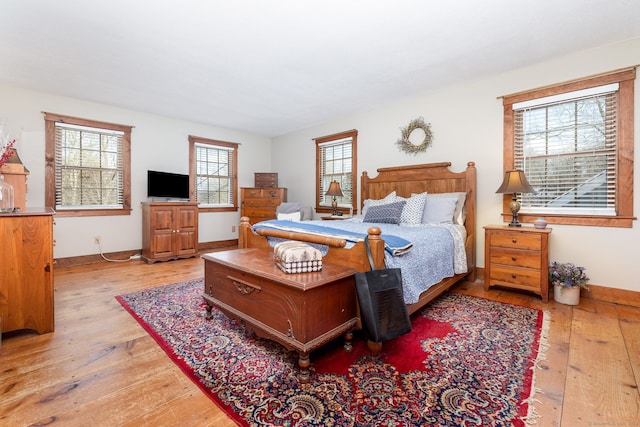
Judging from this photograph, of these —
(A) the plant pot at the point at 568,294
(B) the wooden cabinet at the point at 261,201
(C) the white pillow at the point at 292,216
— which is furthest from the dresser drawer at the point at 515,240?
(B) the wooden cabinet at the point at 261,201

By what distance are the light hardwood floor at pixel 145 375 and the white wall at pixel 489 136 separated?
524mm

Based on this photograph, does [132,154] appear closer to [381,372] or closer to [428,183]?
[428,183]

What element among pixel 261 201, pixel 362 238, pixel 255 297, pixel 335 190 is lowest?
pixel 255 297

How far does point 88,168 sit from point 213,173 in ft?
6.39

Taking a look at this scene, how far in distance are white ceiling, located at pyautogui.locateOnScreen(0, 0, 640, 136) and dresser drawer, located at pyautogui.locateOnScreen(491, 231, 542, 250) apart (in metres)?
1.79

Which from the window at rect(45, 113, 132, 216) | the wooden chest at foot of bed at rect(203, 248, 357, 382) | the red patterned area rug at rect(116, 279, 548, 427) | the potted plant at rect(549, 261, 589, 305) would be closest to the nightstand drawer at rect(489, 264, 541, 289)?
the potted plant at rect(549, 261, 589, 305)

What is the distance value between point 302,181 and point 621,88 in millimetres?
4520

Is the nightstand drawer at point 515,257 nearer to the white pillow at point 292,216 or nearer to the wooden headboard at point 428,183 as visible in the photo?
the wooden headboard at point 428,183

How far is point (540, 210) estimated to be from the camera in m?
3.19

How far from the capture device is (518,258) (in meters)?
2.91

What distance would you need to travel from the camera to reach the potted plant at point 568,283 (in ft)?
8.82

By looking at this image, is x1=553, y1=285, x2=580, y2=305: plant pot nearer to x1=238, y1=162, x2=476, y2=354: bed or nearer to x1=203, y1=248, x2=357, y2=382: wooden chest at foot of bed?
x1=238, y1=162, x2=476, y2=354: bed

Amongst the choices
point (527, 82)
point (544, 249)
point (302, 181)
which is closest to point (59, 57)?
point (302, 181)

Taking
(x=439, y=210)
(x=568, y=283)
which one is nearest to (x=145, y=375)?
(x=439, y=210)
